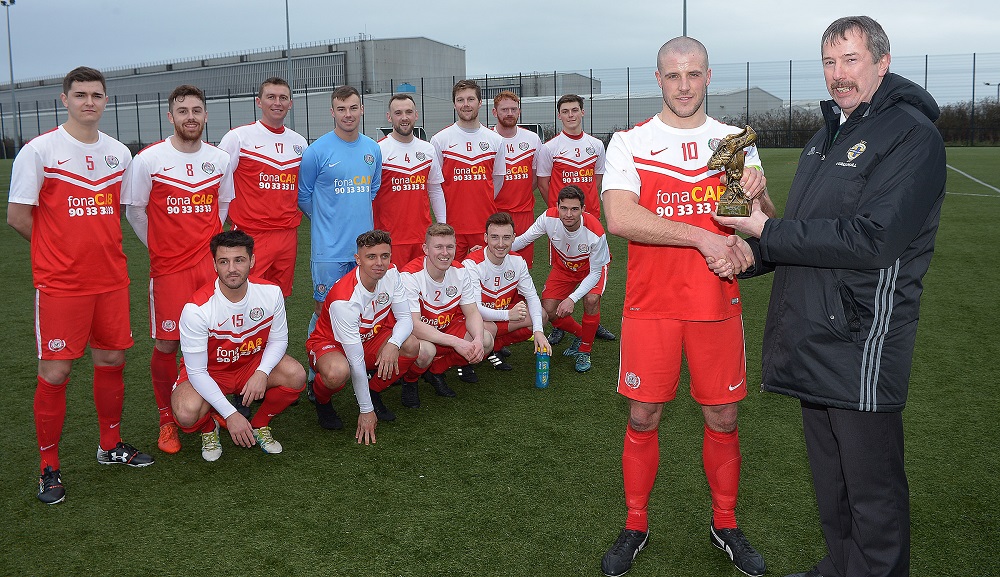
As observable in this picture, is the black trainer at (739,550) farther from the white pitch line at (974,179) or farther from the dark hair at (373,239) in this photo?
the white pitch line at (974,179)

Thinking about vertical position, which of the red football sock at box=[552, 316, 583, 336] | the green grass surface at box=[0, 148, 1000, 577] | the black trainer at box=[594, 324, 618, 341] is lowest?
the green grass surface at box=[0, 148, 1000, 577]

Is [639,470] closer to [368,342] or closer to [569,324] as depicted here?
[368,342]

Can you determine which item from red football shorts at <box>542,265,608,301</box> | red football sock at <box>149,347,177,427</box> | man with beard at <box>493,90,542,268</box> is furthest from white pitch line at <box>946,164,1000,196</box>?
red football sock at <box>149,347,177,427</box>

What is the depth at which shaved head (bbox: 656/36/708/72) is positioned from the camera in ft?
9.43

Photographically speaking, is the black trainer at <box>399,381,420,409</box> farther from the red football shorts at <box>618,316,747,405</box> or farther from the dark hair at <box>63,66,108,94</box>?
the dark hair at <box>63,66,108,94</box>

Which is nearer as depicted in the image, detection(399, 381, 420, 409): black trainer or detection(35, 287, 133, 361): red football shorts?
detection(35, 287, 133, 361): red football shorts

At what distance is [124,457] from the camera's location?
13.8 ft

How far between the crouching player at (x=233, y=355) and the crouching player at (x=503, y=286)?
165 cm

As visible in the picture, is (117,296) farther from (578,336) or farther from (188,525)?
(578,336)

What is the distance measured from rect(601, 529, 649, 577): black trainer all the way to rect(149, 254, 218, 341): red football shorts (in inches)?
112

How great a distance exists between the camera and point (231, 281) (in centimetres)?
422

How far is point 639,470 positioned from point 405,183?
11.7 feet

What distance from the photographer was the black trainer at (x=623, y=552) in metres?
3.11

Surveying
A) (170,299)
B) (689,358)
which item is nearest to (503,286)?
(170,299)
